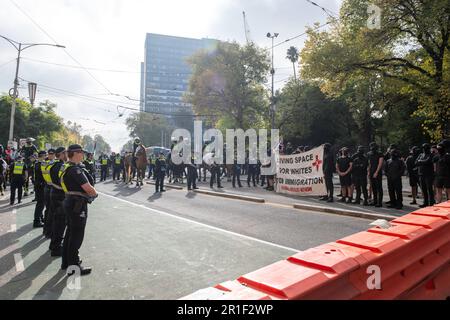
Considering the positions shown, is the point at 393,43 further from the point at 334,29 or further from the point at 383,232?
the point at 383,232

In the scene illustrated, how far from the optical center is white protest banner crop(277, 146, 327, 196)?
12406 millimetres

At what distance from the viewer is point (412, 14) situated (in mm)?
15508

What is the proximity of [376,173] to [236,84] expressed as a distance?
100.0 feet

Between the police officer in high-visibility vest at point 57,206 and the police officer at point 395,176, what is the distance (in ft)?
30.2

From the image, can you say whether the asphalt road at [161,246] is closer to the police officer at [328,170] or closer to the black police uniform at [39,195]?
the black police uniform at [39,195]

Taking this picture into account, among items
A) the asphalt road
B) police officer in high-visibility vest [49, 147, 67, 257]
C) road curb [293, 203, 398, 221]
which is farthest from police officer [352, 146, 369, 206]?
police officer in high-visibility vest [49, 147, 67, 257]

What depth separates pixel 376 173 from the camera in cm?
1066

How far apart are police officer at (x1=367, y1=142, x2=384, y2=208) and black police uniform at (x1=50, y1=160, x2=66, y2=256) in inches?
357

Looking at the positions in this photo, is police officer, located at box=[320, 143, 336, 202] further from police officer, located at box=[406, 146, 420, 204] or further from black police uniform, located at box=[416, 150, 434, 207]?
black police uniform, located at box=[416, 150, 434, 207]

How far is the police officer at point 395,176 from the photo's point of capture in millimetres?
10133

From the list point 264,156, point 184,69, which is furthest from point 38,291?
point 184,69

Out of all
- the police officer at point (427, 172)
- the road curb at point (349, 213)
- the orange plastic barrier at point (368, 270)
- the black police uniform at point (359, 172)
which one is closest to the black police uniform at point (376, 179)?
the black police uniform at point (359, 172)

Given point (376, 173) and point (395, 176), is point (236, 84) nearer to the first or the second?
point (376, 173)
